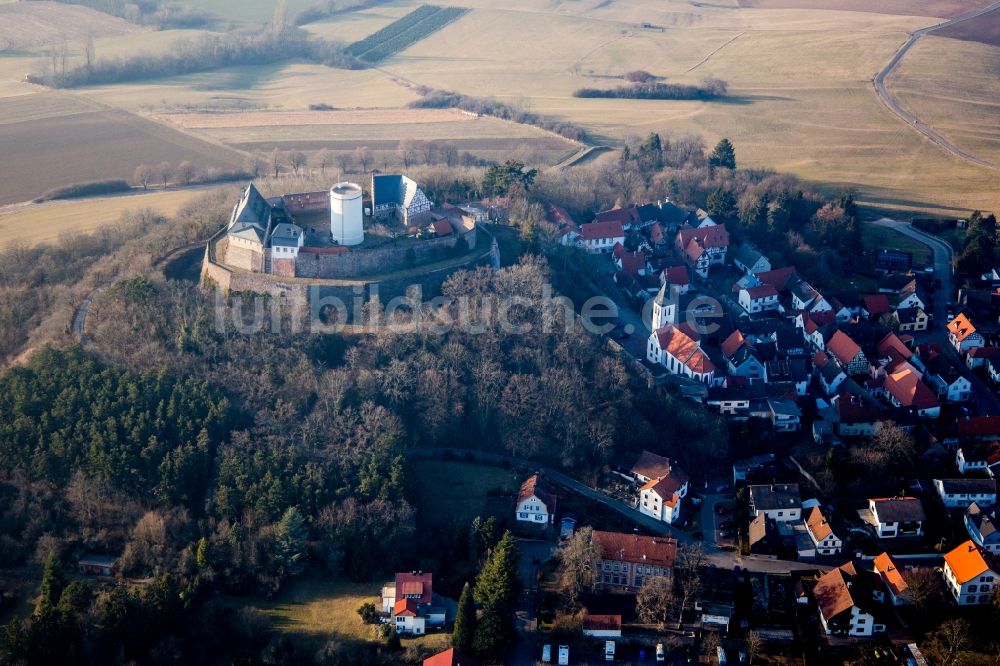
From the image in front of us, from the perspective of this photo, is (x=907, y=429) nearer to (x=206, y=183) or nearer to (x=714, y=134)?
(x=714, y=134)

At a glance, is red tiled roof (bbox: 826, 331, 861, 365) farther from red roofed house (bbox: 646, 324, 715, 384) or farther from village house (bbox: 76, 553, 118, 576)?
village house (bbox: 76, 553, 118, 576)

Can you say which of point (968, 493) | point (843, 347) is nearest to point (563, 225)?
point (843, 347)

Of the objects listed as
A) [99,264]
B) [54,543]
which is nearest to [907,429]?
[54,543]

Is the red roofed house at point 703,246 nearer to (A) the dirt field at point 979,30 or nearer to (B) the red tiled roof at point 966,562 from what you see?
(B) the red tiled roof at point 966,562

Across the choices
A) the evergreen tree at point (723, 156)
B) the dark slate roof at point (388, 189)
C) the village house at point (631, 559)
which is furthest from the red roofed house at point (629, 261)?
the village house at point (631, 559)

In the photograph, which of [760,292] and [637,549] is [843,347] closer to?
[760,292]

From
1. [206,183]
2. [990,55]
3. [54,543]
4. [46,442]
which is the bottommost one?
[54,543]
